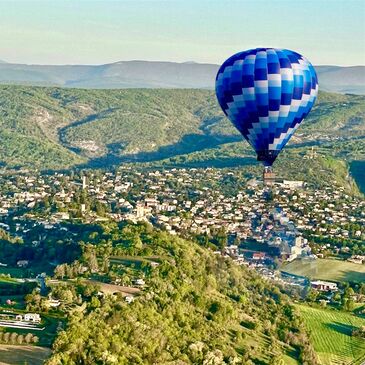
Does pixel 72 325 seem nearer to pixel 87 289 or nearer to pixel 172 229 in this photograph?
pixel 87 289

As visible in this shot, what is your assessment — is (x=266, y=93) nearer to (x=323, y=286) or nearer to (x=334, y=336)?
(x=334, y=336)

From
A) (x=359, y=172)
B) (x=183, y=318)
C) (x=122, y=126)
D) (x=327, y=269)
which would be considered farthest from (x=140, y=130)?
(x=183, y=318)

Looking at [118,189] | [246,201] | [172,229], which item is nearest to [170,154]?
[118,189]

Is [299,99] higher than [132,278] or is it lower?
higher

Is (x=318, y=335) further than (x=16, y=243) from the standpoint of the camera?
No

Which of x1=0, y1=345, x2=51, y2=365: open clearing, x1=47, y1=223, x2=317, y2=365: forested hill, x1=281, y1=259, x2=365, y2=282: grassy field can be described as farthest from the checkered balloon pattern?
x1=281, y1=259, x2=365, y2=282: grassy field

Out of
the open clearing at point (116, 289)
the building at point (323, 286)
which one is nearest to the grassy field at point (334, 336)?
the building at point (323, 286)

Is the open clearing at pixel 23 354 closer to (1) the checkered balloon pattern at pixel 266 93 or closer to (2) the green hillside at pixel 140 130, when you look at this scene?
(1) the checkered balloon pattern at pixel 266 93
